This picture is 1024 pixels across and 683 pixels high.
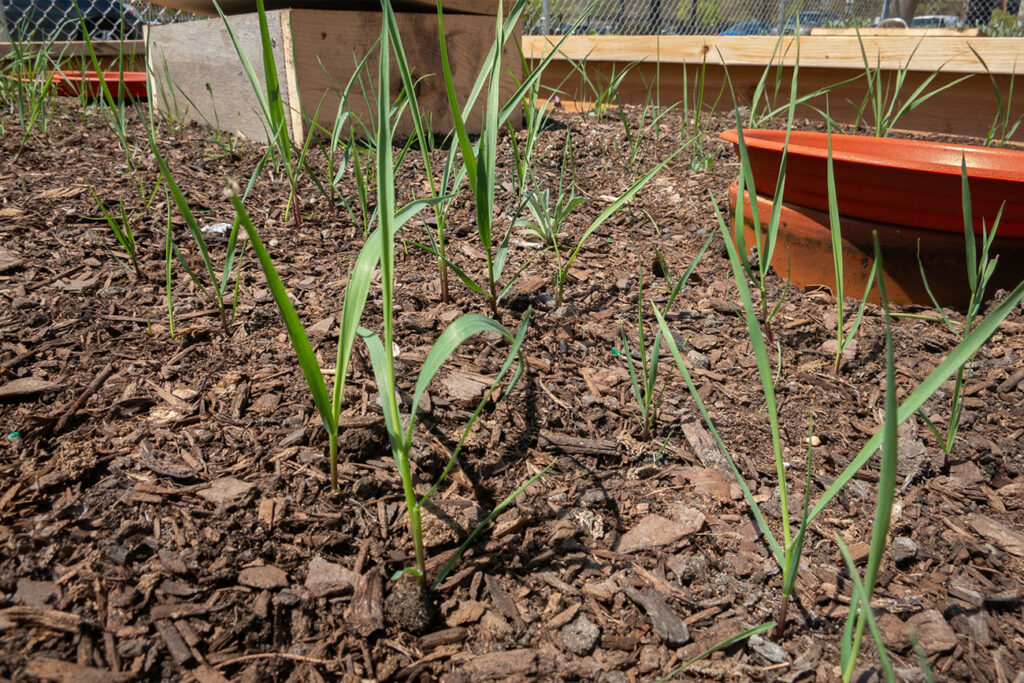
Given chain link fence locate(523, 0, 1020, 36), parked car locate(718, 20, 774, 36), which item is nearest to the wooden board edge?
chain link fence locate(523, 0, 1020, 36)

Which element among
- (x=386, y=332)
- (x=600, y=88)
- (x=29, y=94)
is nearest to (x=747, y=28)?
(x=600, y=88)

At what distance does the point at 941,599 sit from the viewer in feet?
2.69

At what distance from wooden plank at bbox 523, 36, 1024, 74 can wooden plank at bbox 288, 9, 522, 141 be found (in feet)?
0.89

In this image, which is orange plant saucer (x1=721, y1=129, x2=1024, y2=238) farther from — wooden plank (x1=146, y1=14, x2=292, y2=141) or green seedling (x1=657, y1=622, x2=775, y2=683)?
wooden plank (x1=146, y1=14, x2=292, y2=141)

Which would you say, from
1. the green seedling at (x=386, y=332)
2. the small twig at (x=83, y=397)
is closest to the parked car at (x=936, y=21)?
the green seedling at (x=386, y=332)

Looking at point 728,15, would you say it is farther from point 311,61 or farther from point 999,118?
point 311,61

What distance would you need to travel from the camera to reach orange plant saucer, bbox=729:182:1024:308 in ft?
4.65

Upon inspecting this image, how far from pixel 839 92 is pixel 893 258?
6.22 feet

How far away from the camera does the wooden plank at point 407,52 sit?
80.0 inches

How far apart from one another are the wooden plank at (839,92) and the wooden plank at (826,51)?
6 centimetres

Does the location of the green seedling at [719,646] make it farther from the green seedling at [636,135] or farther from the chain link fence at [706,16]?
the chain link fence at [706,16]

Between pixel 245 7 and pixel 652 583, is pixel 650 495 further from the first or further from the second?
pixel 245 7

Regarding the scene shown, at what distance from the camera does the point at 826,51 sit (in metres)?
2.94

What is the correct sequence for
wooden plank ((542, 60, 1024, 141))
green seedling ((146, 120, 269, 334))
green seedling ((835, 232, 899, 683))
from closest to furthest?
green seedling ((835, 232, 899, 683)), green seedling ((146, 120, 269, 334)), wooden plank ((542, 60, 1024, 141))
